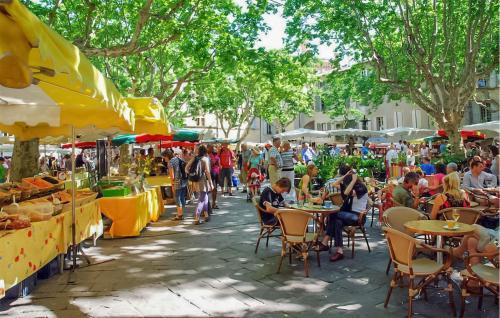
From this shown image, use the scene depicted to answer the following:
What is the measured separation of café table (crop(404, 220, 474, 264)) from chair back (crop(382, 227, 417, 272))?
1.79 feet

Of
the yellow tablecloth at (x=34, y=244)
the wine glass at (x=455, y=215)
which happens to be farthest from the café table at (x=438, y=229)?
the yellow tablecloth at (x=34, y=244)

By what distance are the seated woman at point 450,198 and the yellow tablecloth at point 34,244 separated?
193 inches

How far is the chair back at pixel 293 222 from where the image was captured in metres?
5.27

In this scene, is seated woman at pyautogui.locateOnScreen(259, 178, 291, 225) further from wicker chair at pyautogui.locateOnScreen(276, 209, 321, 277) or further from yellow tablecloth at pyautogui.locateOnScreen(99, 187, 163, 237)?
yellow tablecloth at pyautogui.locateOnScreen(99, 187, 163, 237)

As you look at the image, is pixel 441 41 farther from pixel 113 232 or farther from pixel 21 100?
pixel 21 100

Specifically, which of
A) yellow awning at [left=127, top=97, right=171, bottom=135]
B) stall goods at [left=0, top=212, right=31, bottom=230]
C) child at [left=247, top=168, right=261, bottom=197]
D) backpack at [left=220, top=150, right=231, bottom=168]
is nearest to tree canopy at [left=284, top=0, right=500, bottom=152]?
backpack at [left=220, top=150, right=231, bottom=168]

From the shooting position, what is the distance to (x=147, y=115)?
23.7 ft

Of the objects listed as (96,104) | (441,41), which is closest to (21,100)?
(96,104)

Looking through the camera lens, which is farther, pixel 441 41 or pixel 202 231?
pixel 441 41

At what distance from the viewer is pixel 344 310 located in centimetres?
414

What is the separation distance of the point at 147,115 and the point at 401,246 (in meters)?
4.88

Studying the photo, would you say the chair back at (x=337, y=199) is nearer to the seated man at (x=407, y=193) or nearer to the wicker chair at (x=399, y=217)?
the seated man at (x=407, y=193)

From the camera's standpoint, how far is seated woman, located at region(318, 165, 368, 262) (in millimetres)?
6105

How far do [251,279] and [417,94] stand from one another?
11930 mm
